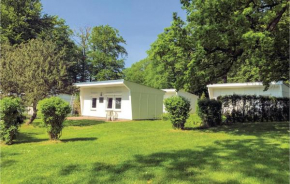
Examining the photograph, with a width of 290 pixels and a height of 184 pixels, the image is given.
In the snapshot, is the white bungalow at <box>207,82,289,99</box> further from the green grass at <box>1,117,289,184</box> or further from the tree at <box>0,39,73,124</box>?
the tree at <box>0,39,73,124</box>

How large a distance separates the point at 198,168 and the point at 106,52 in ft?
123

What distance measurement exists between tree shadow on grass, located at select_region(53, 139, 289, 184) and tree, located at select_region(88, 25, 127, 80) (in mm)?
32974

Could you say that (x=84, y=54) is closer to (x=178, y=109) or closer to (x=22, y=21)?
(x=22, y=21)

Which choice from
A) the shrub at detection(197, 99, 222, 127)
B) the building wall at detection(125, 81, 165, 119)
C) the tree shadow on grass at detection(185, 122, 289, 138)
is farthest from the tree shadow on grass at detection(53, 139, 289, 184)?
the building wall at detection(125, 81, 165, 119)

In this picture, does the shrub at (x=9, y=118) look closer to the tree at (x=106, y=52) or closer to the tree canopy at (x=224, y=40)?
the tree canopy at (x=224, y=40)

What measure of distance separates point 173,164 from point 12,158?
13.3ft

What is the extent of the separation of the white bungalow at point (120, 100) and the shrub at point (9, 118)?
1040 centimetres

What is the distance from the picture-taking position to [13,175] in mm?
4082

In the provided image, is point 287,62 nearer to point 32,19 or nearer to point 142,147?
point 142,147

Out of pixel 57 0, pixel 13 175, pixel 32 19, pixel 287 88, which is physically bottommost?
pixel 13 175

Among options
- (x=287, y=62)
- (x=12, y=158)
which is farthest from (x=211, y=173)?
(x=287, y=62)

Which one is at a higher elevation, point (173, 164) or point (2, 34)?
point (2, 34)

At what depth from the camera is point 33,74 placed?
13.3 meters

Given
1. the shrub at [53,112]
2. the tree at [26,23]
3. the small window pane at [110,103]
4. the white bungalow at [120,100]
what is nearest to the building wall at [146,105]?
the white bungalow at [120,100]
